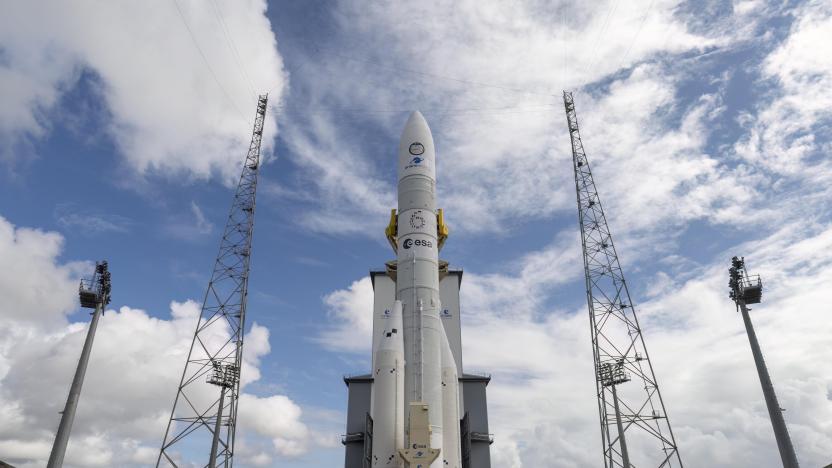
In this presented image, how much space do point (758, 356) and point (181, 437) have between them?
131ft

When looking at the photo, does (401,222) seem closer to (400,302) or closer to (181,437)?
(400,302)

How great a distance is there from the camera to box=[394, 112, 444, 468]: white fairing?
89.6 ft

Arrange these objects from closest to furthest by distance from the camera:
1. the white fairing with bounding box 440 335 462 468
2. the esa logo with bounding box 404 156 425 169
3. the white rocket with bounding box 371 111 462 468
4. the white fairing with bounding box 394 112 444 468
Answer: the white rocket with bounding box 371 111 462 468 → the white fairing with bounding box 440 335 462 468 → the white fairing with bounding box 394 112 444 468 → the esa logo with bounding box 404 156 425 169

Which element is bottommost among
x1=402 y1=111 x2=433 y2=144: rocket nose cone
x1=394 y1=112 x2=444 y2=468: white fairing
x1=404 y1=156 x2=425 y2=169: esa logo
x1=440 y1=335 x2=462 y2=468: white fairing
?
x1=440 y1=335 x2=462 y2=468: white fairing

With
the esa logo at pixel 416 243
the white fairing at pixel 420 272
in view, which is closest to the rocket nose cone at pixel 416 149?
the white fairing at pixel 420 272

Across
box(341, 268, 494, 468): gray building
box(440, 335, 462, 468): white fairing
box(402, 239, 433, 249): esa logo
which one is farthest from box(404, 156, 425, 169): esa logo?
box(440, 335, 462, 468): white fairing

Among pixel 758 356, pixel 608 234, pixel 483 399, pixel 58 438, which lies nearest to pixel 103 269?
pixel 58 438

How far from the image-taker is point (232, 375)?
37906mm

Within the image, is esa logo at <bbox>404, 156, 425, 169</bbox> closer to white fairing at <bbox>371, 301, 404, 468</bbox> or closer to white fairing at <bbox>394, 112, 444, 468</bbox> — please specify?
white fairing at <bbox>394, 112, 444, 468</bbox>

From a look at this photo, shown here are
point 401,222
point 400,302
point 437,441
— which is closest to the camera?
point 437,441

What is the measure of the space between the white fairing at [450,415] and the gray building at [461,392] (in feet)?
36.6

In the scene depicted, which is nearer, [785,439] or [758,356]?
[785,439]

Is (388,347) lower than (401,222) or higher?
lower

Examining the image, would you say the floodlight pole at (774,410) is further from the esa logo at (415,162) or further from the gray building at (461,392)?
the esa logo at (415,162)
